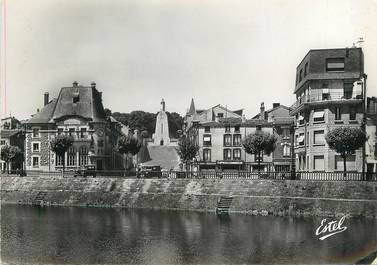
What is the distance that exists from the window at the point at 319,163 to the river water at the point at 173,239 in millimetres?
13554

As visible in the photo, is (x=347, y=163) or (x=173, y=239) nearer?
(x=173, y=239)

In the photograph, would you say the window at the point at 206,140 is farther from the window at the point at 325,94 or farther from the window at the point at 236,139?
the window at the point at 325,94

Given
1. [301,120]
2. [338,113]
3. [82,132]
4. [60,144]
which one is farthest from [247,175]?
[82,132]

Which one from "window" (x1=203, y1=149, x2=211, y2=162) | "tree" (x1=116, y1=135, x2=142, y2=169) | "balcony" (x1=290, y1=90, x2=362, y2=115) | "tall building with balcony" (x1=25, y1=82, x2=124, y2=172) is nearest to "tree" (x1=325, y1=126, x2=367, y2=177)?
"balcony" (x1=290, y1=90, x2=362, y2=115)

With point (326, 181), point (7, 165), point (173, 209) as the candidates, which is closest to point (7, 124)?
point (7, 165)

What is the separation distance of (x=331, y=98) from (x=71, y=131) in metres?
42.3

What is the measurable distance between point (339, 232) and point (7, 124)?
8212 centimetres

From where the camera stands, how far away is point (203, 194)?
50000 millimetres

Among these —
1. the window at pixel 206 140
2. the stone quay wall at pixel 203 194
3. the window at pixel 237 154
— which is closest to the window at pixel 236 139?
the window at pixel 237 154

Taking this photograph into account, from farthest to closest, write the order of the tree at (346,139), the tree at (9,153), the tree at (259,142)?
1. the tree at (9,153)
2. the tree at (259,142)
3. the tree at (346,139)

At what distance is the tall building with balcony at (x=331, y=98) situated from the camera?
53.2m

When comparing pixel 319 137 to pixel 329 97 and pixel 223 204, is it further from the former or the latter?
pixel 223 204

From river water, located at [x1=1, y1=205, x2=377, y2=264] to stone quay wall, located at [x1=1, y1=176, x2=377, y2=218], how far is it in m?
2.69

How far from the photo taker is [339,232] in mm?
34531
